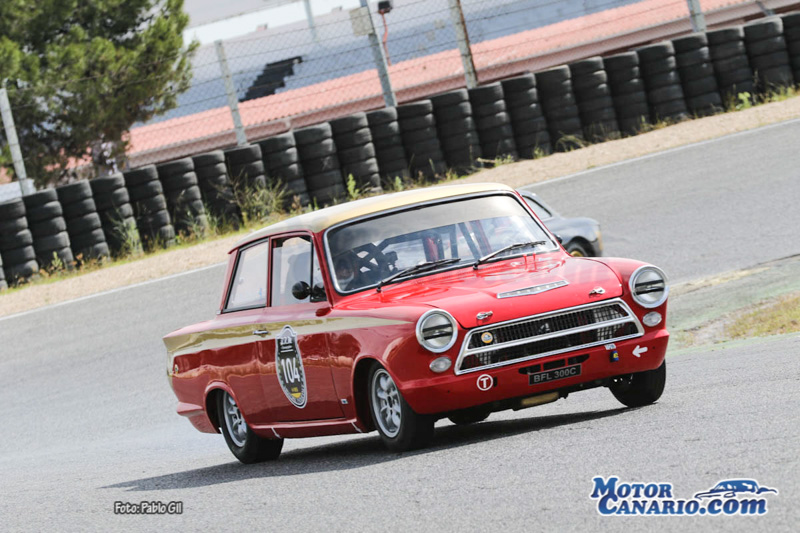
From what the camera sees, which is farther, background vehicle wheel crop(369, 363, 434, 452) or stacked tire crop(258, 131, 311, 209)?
stacked tire crop(258, 131, 311, 209)

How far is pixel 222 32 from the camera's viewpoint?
131ft

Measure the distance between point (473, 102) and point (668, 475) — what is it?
47.8 feet

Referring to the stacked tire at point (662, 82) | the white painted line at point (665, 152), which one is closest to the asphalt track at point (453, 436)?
the white painted line at point (665, 152)

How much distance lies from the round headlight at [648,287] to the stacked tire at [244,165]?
1225cm

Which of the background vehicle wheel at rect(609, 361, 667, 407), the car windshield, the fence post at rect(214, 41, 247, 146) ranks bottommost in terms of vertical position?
the background vehicle wheel at rect(609, 361, 667, 407)

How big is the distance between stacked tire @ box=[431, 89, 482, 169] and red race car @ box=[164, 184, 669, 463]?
1067 centimetres

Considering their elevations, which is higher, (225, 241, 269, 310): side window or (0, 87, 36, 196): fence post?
(0, 87, 36, 196): fence post

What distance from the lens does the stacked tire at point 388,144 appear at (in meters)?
19.0

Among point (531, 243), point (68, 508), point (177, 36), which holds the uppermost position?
point (177, 36)

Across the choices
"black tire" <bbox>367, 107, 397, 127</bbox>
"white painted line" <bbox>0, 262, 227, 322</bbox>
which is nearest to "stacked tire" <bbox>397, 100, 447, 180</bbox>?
"black tire" <bbox>367, 107, 397, 127</bbox>

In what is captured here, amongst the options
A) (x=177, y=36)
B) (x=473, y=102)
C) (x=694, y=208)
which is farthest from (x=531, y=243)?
(x=177, y=36)

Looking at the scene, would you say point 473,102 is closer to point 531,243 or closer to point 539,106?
point 539,106

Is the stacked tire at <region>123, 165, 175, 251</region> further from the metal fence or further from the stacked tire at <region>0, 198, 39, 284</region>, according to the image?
the metal fence

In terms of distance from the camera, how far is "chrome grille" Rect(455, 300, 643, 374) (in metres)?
6.60
